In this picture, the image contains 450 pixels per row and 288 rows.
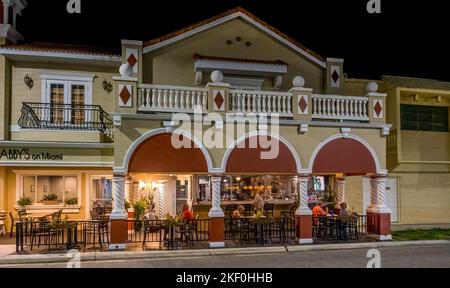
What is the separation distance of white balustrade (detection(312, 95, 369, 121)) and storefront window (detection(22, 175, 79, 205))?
1193 cm

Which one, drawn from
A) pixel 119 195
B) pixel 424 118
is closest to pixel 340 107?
pixel 424 118

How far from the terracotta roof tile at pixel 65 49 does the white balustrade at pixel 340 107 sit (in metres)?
9.22

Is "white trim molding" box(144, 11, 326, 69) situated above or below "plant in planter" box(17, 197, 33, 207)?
above

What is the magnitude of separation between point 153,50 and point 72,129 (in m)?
5.02

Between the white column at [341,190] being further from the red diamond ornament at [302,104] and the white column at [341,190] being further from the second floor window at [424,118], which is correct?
the red diamond ornament at [302,104]

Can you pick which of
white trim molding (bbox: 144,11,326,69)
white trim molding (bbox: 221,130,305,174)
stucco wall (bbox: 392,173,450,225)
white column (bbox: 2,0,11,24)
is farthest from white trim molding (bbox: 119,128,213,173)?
stucco wall (bbox: 392,173,450,225)

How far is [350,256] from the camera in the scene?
13.3 m

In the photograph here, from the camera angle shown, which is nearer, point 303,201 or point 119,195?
point 119,195

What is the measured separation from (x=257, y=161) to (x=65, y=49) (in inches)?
391

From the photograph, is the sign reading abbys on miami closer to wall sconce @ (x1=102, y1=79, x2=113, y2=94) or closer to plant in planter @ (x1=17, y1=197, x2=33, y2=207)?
plant in planter @ (x1=17, y1=197, x2=33, y2=207)

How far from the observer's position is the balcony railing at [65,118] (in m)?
16.6

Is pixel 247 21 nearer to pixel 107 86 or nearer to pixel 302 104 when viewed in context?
pixel 302 104

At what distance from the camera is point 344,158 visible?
16125 mm

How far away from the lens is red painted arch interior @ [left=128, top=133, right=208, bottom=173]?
14.4 m
